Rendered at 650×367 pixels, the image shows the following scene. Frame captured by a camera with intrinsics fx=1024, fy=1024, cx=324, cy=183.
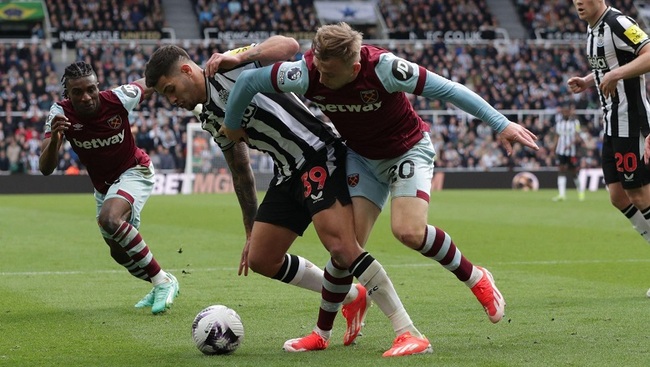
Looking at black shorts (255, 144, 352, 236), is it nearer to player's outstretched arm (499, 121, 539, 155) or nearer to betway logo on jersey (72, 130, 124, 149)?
player's outstretched arm (499, 121, 539, 155)

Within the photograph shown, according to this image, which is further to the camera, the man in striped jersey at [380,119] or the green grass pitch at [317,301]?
the green grass pitch at [317,301]

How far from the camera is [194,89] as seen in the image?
255 inches

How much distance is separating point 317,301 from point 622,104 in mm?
3061

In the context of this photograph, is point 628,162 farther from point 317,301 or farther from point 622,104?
point 317,301

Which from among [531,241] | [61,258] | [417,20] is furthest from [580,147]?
[61,258]

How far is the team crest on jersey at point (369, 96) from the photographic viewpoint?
5977 millimetres

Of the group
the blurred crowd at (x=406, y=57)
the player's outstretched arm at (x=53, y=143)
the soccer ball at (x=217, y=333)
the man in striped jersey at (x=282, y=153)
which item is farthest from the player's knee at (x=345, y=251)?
the blurred crowd at (x=406, y=57)

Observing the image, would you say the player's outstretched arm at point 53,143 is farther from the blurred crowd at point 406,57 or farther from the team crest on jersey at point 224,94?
the blurred crowd at point 406,57

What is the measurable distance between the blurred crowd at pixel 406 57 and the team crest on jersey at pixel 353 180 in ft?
81.9

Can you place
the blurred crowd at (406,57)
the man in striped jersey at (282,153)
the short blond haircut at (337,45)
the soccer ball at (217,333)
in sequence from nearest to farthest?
the short blond haircut at (337,45) → the soccer ball at (217,333) → the man in striped jersey at (282,153) → the blurred crowd at (406,57)

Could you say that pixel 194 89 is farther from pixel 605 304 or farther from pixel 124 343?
pixel 605 304

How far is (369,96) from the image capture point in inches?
236

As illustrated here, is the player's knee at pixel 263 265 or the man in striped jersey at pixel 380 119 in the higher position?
the man in striped jersey at pixel 380 119

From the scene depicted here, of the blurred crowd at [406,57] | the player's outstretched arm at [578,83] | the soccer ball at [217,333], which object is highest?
the player's outstretched arm at [578,83]
